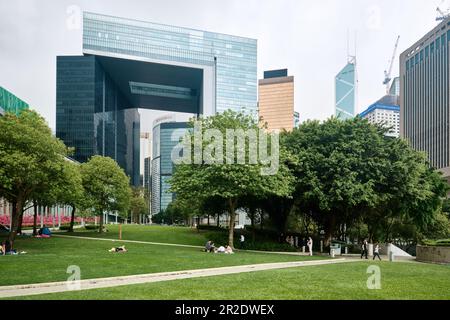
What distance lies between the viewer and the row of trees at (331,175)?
34969 millimetres

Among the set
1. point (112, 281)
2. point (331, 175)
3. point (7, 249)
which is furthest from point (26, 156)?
point (331, 175)

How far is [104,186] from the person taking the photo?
177 feet

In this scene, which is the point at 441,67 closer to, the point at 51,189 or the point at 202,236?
the point at 202,236

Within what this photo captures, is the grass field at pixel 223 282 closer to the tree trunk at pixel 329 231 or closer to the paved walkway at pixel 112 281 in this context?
the paved walkway at pixel 112 281

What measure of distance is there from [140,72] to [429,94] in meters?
115

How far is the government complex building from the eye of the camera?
14662 centimetres

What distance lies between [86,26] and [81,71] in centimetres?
1521

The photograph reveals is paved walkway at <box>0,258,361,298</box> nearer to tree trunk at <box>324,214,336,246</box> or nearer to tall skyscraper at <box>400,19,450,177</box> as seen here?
tree trunk at <box>324,214,336,246</box>

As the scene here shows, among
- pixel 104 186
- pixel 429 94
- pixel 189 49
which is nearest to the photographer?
pixel 104 186

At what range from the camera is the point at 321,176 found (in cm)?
3781

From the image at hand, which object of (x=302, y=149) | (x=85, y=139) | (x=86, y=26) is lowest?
(x=302, y=149)

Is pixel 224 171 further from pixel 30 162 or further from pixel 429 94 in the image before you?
pixel 429 94

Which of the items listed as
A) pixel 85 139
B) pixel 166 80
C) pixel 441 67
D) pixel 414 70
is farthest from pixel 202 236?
pixel 414 70

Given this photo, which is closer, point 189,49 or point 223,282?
point 223,282
